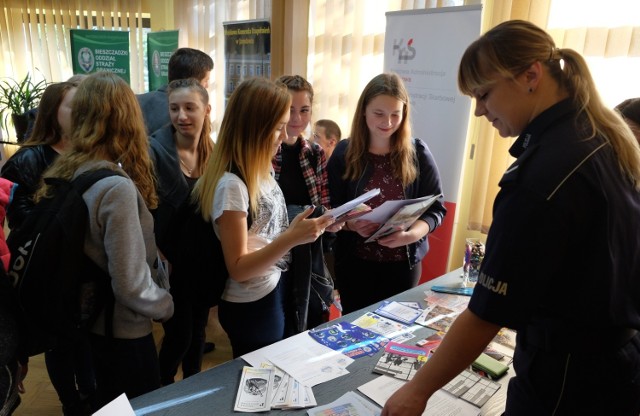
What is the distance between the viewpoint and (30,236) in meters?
1.20

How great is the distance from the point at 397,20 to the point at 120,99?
214 centimetres

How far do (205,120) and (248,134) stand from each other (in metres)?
0.99

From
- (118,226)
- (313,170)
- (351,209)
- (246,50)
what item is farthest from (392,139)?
(246,50)

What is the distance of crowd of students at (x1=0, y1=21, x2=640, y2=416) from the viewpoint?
77 centimetres

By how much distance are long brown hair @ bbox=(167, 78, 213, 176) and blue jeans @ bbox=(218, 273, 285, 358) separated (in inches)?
37.5

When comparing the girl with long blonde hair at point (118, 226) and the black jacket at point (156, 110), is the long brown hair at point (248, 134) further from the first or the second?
the black jacket at point (156, 110)

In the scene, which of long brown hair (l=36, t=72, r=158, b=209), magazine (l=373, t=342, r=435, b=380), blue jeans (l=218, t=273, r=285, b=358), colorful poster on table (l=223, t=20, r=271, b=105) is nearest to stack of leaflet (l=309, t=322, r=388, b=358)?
magazine (l=373, t=342, r=435, b=380)

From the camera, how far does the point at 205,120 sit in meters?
2.29

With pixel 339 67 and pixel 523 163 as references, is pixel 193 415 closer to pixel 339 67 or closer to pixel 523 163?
pixel 523 163

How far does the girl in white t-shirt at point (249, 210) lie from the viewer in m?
1.36

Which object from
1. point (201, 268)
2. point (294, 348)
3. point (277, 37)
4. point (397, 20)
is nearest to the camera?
point (294, 348)

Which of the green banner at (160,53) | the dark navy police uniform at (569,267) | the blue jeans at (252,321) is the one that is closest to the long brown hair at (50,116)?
the blue jeans at (252,321)

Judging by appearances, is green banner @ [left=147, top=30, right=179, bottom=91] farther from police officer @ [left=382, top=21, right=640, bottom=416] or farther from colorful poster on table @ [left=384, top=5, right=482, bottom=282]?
police officer @ [left=382, top=21, right=640, bottom=416]

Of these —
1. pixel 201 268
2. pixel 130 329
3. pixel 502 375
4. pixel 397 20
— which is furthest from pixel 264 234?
pixel 397 20
